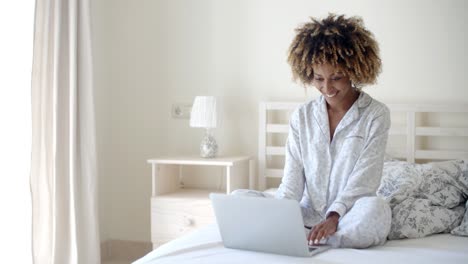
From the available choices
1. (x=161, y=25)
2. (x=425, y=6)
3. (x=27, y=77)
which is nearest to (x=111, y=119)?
(x=161, y=25)

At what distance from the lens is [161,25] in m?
3.43

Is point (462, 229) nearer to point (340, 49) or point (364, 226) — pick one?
point (364, 226)

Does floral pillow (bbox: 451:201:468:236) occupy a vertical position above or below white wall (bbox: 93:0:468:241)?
below

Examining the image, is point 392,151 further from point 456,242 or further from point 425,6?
point 456,242

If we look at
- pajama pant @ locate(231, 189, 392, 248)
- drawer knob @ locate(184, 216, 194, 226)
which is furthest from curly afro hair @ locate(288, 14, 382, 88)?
drawer knob @ locate(184, 216, 194, 226)

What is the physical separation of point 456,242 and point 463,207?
376mm

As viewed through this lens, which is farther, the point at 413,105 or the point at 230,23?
the point at 230,23

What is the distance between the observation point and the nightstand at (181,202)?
9.66ft

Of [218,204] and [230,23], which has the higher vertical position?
[230,23]

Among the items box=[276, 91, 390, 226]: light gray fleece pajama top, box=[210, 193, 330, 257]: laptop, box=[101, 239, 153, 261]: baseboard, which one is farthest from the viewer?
box=[101, 239, 153, 261]: baseboard

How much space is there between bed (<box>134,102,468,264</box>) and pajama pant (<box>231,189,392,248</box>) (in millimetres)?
31

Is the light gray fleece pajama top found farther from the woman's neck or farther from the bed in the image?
the bed

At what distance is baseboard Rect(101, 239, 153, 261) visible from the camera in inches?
137

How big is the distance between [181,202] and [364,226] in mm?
1382
